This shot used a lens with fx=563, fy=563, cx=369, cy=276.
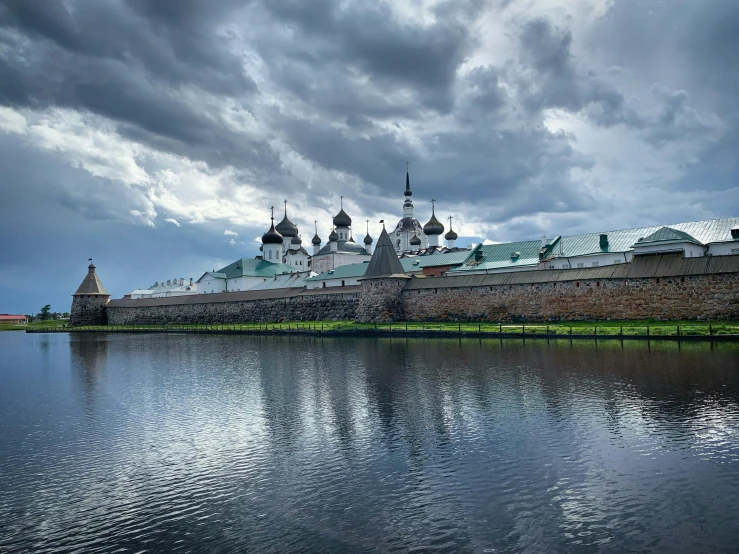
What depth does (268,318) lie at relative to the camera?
45.2 meters

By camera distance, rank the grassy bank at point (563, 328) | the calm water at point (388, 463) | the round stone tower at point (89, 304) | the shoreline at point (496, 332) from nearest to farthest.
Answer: the calm water at point (388, 463), the shoreline at point (496, 332), the grassy bank at point (563, 328), the round stone tower at point (89, 304)

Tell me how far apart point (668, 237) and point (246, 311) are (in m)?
31.5

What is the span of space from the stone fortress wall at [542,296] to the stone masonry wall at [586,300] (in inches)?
1.4

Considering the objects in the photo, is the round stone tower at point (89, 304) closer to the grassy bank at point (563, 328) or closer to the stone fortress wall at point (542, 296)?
the stone fortress wall at point (542, 296)

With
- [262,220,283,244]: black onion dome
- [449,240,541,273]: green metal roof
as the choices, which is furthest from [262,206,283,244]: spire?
[449,240,541,273]: green metal roof

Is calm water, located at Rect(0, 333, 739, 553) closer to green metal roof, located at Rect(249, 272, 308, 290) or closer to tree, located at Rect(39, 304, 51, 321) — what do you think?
green metal roof, located at Rect(249, 272, 308, 290)

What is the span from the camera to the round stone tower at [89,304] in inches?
2296

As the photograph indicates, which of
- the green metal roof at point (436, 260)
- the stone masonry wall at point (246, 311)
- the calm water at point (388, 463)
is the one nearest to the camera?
the calm water at point (388, 463)

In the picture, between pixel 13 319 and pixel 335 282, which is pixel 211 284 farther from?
pixel 13 319

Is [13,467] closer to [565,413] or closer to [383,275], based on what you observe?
[565,413]

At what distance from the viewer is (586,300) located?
28.2 m

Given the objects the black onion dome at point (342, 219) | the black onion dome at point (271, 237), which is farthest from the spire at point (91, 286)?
the black onion dome at point (342, 219)

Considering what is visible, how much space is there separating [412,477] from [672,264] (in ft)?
76.2

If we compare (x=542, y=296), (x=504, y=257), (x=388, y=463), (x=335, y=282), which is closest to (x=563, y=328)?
(x=542, y=296)
